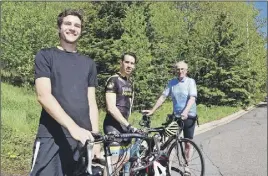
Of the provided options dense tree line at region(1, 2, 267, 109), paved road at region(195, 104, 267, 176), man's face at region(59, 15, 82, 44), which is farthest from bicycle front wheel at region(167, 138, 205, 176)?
dense tree line at region(1, 2, 267, 109)

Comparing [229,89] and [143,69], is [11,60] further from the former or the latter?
[229,89]

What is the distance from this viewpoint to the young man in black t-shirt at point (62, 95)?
99.7 inches

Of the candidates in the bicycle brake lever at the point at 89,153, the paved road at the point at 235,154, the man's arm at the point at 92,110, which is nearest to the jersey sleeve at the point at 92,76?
the man's arm at the point at 92,110

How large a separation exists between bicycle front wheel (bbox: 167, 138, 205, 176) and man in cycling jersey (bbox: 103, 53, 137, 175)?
1012mm

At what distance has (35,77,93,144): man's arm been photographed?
2.31 meters

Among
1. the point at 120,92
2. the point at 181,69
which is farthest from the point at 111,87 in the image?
the point at 181,69

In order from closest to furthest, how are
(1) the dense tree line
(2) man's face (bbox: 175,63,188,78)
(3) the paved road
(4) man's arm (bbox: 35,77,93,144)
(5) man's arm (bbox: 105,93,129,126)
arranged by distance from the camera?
(4) man's arm (bbox: 35,77,93,144)
(5) man's arm (bbox: 105,93,129,126)
(2) man's face (bbox: 175,63,188,78)
(3) the paved road
(1) the dense tree line

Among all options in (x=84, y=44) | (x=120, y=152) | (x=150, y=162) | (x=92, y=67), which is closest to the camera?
(x=92, y=67)

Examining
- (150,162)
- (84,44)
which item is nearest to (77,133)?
(150,162)

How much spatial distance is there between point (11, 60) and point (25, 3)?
483cm

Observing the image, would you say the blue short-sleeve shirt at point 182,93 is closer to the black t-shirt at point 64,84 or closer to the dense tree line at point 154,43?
the black t-shirt at point 64,84

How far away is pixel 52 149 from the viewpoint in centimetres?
257

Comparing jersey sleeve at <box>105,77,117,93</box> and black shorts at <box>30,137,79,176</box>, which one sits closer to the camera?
black shorts at <box>30,137,79,176</box>

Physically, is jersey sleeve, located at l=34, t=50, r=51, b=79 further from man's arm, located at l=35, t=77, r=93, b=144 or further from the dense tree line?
the dense tree line
